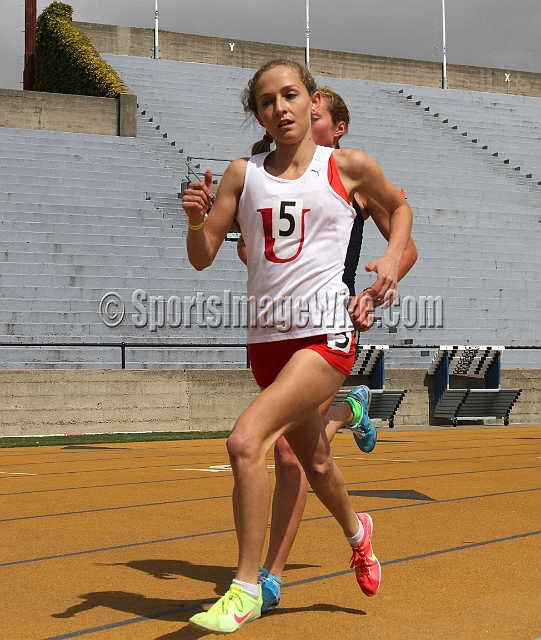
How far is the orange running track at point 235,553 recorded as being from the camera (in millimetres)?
3742

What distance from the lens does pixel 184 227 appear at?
2172cm

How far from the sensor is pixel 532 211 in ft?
90.8

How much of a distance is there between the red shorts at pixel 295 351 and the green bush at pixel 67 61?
23.7 m

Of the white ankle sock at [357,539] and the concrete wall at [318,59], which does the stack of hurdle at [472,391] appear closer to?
the white ankle sock at [357,539]

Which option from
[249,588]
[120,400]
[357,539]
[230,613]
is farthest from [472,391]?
[230,613]

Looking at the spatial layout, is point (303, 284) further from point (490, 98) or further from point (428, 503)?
point (490, 98)

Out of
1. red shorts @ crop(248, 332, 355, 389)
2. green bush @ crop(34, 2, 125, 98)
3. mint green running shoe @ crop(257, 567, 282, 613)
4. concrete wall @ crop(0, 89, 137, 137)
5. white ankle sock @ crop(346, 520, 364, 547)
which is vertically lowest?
mint green running shoe @ crop(257, 567, 282, 613)

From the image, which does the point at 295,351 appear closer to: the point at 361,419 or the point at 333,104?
the point at 333,104

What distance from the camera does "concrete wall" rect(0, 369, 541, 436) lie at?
1532cm

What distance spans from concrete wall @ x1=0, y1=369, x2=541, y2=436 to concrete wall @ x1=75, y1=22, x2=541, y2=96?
65.2ft

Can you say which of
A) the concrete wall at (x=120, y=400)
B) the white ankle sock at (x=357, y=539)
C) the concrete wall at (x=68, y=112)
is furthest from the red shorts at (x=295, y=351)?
the concrete wall at (x=68, y=112)

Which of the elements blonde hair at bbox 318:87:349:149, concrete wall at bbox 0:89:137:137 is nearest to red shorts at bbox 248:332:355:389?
blonde hair at bbox 318:87:349:149

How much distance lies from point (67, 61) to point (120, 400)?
17123mm

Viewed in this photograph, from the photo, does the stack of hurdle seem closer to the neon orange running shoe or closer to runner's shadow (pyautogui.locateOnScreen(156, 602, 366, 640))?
the neon orange running shoe
